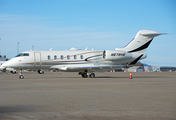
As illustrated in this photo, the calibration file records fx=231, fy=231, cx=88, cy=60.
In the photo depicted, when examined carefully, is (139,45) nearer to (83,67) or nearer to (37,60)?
(83,67)

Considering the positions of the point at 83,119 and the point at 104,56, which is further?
the point at 104,56

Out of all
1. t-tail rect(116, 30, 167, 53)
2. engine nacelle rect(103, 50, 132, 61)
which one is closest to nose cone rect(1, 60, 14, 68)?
engine nacelle rect(103, 50, 132, 61)

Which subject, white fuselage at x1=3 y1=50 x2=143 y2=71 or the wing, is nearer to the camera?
white fuselage at x1=3 y1=50 x2=143 y2=71

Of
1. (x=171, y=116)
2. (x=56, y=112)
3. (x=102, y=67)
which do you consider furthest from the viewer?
(x=102, y=67)

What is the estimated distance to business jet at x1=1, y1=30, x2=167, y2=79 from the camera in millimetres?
28703

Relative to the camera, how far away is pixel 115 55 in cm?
3036

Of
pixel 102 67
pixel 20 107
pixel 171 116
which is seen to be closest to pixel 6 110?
pixel 20 107

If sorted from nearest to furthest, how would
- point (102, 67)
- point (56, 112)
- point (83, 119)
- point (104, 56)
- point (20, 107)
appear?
1. point (83, 119)
2. point (56, 112)
3. point (20, 107)
4. point (102, 67)
5. point (104, 56)

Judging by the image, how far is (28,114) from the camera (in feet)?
22.0

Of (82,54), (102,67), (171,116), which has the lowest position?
(171,116)

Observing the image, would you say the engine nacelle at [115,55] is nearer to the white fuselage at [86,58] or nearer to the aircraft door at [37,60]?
the white fuselage at [86,58]

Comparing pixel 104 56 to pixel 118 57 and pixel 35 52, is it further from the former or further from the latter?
pixel 35 52

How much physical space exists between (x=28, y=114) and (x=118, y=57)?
24547 millimetres

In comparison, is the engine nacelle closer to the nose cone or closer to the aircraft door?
the aircraft door
